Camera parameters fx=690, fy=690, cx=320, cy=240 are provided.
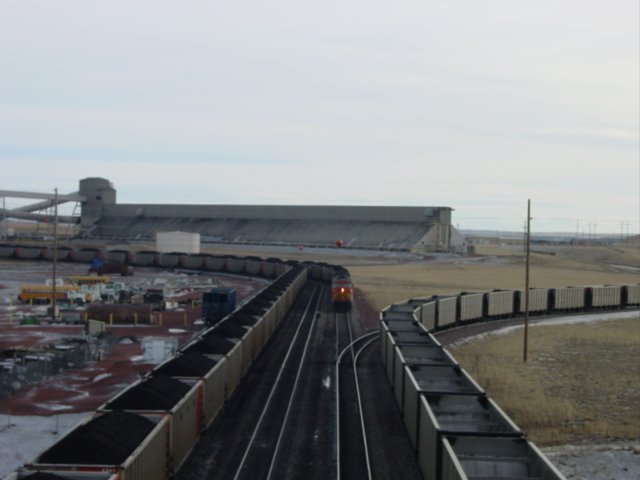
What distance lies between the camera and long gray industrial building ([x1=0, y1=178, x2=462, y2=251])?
155 m

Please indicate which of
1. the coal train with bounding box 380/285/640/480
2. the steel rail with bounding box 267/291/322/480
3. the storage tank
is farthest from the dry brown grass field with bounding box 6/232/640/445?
the storage tank

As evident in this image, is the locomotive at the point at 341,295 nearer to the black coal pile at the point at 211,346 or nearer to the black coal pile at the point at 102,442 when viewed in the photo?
the black coal pile at the point at 211,346

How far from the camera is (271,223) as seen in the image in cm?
18075

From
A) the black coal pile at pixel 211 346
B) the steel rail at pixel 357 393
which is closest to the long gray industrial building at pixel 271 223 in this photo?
the steel rail at pixel 357 393

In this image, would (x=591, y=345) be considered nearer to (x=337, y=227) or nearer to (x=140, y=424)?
(x=140, y=424)

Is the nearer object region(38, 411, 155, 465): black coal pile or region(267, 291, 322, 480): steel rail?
region(38, 411, 155, 465): black coal pile

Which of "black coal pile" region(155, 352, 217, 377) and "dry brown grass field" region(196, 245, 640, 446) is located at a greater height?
"black coal pile" region(155, 352, 217, 377)

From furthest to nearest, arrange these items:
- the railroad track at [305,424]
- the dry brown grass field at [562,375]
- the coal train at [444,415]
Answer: the dry brown grass field at [562,375], the railroad track at [305,424], the coal train at [444,415]

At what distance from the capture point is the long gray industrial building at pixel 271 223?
508 feet

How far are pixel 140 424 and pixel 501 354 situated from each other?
30.1m

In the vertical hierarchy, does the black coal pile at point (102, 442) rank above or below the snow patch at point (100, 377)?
above

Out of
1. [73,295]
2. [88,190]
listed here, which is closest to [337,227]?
[88,190]

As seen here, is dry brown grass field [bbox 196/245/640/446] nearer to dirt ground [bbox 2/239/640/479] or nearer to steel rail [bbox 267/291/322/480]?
dirt ground [bbox 2/239/640/479]

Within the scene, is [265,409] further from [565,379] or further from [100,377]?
[565,379]
